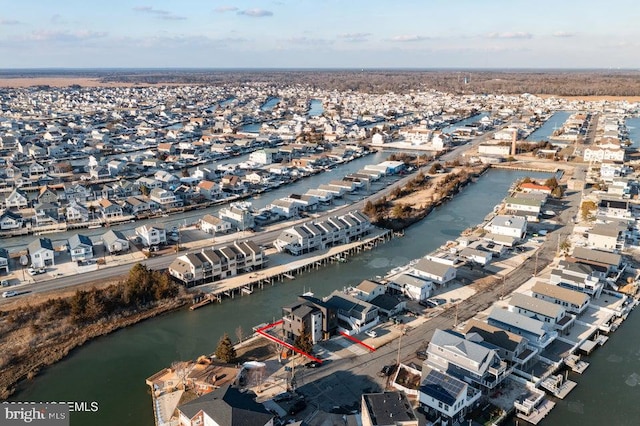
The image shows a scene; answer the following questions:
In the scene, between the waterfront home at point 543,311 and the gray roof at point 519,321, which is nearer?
the gray roof at point 519,321

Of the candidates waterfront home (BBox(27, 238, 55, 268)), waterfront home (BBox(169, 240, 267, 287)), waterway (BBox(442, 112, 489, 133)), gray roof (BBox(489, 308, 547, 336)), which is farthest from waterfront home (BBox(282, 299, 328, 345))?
waterway (BBox(442, 112, 489, 133))

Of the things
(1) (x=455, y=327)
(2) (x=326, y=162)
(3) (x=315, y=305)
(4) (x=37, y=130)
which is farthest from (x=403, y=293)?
(4) (x=37, y=130)

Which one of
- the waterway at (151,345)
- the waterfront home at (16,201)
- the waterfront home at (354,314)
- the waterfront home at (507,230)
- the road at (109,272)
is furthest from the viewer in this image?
the waterfront home at (16,201)

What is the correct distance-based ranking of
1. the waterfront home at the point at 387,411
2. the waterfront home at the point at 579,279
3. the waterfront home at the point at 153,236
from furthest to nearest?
the waterfront home at the point at 153,236
the waterfront home at the point at 579,279
the waterfront home at the point at 387,411

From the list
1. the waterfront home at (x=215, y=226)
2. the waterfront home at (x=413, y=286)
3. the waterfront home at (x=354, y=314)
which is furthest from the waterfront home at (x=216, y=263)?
the waterfront home at (x=413, y=286)

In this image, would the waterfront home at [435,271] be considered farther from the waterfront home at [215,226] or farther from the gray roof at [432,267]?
the waterfront home at [215,226]

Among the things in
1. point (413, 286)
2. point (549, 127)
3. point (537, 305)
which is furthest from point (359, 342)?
point (549, 127)

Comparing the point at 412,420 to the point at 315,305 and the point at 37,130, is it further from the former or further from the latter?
the point at 37,130
